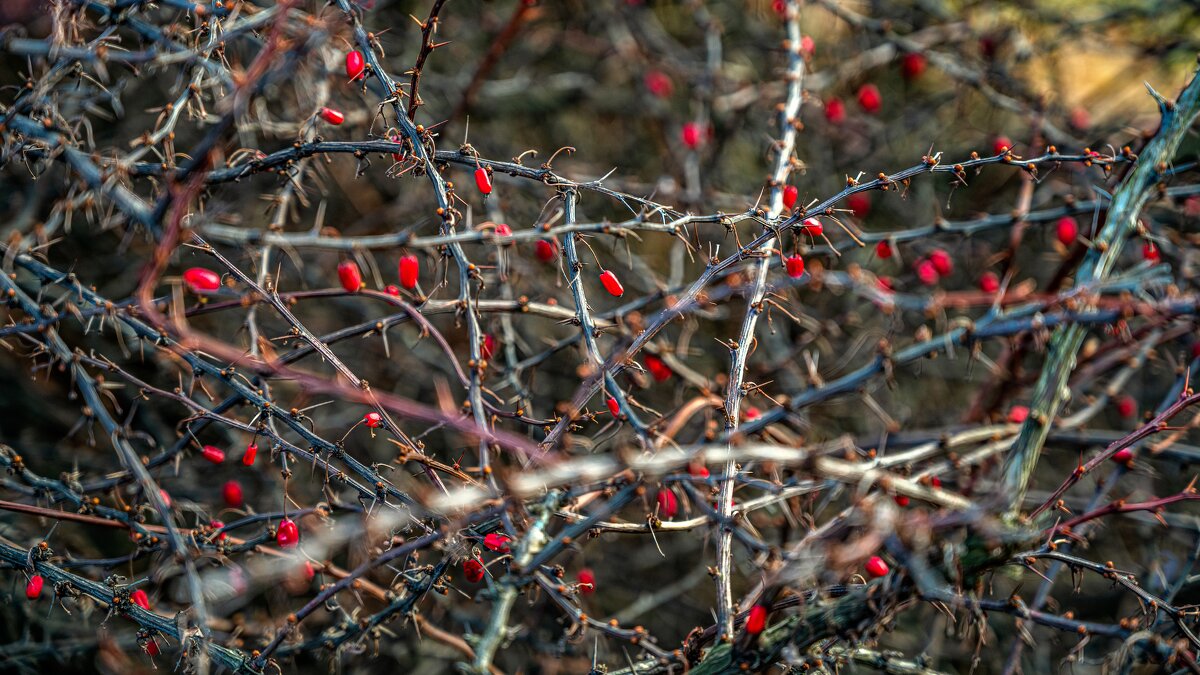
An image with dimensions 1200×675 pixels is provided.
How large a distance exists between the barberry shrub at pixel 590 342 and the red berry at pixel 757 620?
0.12 feet

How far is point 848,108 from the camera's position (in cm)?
407

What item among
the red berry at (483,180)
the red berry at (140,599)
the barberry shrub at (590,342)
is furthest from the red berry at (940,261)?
the red berry at (140,599)

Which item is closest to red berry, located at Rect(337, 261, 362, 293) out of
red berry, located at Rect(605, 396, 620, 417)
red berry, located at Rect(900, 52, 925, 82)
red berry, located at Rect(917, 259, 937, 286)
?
red berry, located at Rect(605, 396, 620, 417)

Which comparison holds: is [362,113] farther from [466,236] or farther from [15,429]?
[15,429]

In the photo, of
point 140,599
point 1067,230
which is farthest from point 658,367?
point 1067,230

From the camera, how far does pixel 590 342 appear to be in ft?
5.74

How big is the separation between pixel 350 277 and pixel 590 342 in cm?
59

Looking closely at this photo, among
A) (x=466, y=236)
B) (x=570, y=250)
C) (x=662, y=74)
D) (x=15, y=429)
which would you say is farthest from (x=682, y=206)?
(x=15, y=429)

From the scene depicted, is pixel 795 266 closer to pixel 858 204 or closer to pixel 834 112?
pixel 834 112

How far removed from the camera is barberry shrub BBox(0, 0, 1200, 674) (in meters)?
1.58

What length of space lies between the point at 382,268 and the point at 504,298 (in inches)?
51.1

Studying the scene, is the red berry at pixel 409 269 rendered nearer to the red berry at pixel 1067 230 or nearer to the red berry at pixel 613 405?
the red berry at pixel 613 405

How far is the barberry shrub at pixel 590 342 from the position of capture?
62.1 inches

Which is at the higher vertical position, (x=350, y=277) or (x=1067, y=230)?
(x=350, y=277)
